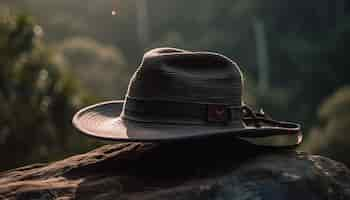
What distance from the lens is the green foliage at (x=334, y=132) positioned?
17.0 meters

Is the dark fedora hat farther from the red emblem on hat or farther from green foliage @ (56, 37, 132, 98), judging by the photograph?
green foliage @ (56, 37, 132, 98)

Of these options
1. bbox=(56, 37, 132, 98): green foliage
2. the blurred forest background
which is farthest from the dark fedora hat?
bbox=(56, 37, 132, 98): green foliage

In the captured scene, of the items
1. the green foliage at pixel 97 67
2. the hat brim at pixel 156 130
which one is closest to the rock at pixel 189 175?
the hat brim at pixel 156 130

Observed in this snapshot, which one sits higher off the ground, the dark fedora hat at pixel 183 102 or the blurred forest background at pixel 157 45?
the dark fedora hat at pixel 183 102

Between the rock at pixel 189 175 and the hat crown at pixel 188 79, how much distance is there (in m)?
0.20

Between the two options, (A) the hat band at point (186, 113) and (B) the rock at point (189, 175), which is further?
(A) the hat band at point (186, 113)

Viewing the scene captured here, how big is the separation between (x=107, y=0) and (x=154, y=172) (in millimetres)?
23221

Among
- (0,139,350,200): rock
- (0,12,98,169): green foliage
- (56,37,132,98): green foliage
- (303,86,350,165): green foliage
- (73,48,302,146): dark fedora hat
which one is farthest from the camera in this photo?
(56,37,132,98): green foliage

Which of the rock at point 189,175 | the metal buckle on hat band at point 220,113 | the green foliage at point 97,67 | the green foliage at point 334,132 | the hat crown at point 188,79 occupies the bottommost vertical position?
the green foliage at point 334,132

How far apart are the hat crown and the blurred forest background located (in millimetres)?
6985

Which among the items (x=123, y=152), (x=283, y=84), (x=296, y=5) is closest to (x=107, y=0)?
(x=296, y=5)

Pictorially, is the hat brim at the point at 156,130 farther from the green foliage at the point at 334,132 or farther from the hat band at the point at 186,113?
the green foliage at the point at 334,132

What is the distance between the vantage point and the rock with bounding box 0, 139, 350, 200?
2.32m

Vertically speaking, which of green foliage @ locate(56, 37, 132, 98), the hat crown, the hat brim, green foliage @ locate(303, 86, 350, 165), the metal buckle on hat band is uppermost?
the hat crown
